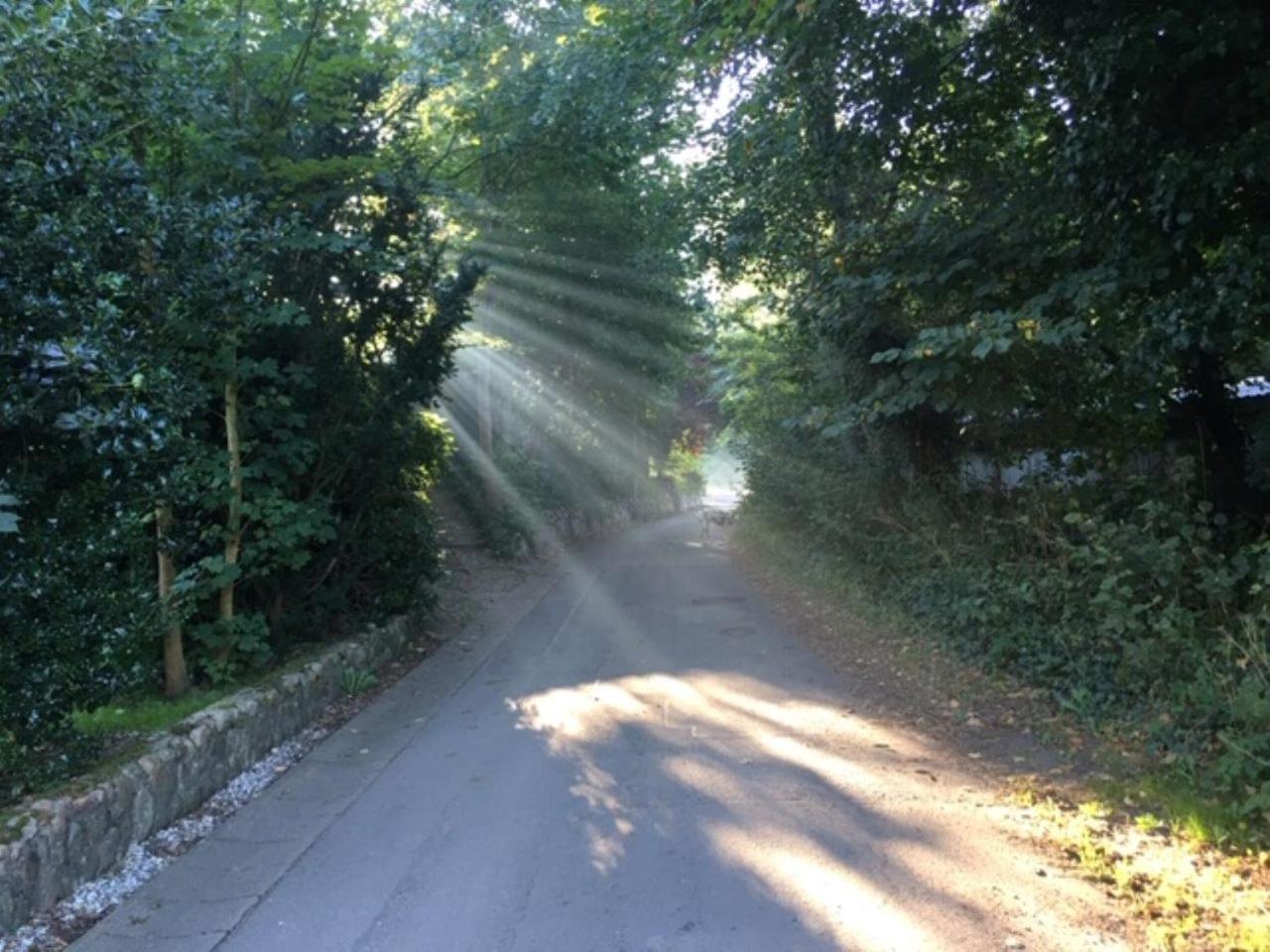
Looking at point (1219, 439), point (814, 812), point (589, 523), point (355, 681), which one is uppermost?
point (1219, 439)

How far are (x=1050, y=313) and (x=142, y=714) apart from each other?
6.76 metres

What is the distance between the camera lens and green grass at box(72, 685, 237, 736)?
527 centimetres

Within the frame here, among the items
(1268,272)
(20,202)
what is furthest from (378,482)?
(1268,272)

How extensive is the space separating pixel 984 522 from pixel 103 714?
25.3 feet

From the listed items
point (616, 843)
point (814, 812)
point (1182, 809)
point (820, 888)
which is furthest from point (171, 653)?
point (1182, 809)

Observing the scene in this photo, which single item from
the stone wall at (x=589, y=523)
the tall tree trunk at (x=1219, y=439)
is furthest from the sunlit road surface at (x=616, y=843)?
the stone wall at (x=589, y=523)

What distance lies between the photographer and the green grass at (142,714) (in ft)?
17.3

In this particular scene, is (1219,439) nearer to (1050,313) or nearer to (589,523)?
(1050,313)

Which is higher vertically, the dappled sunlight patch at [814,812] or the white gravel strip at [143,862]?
the dappled sunlight patch at [814,812]

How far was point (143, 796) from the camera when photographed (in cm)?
473

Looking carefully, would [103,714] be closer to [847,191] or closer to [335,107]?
[335,107]

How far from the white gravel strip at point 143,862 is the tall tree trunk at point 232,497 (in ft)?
3.64

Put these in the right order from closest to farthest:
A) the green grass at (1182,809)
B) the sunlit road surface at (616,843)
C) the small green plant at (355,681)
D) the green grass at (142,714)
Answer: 1. the sunlit road surface at (616,843)
2. the green grass at (1182,809)
3. the green grass at (142,714)
4. the small green plant at (355,681)

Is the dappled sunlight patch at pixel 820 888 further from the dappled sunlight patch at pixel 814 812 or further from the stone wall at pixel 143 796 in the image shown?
the stone wall at pixel 143 796
